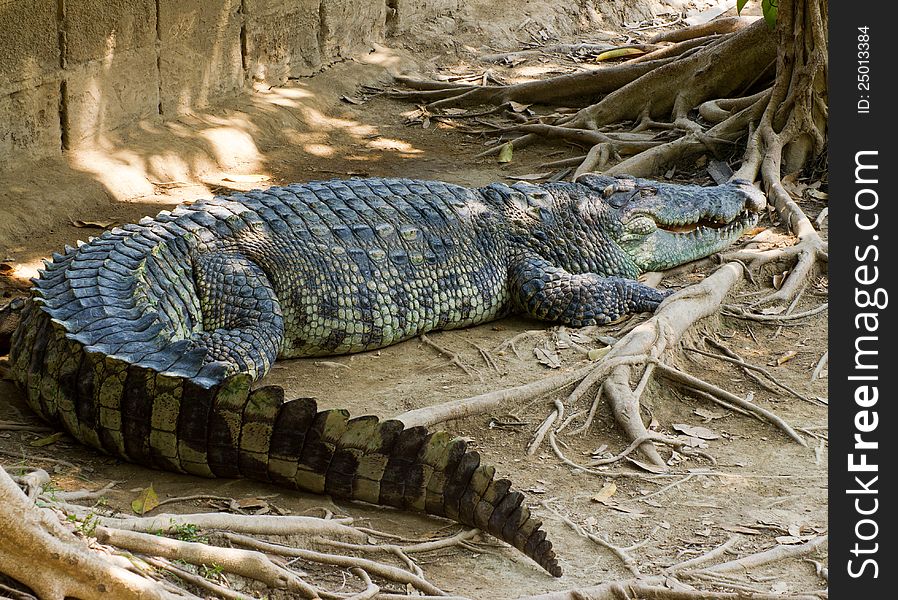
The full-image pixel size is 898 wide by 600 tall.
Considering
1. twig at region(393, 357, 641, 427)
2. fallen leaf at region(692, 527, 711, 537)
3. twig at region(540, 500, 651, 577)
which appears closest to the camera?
twig at region(540, 500, 651, 577)

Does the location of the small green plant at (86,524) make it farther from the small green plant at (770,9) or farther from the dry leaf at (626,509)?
the small green plant at (770,9)

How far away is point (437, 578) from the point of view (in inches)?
122

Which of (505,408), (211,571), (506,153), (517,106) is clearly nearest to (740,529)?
(505,408)

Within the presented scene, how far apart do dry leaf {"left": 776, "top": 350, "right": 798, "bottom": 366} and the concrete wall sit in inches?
199

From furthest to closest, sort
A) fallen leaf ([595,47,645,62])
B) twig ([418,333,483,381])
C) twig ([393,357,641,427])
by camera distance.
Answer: fallen leaf ([595,47,645,62]) → twig ([418,333,483,381]) → twig ([393,357,641,427])

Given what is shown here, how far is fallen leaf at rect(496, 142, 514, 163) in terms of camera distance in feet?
29.2

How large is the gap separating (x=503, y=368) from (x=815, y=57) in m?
3.89

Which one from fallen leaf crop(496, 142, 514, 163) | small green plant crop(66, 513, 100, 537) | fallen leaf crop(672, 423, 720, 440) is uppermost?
fallen leaf crop(496, 142, 514, 163)

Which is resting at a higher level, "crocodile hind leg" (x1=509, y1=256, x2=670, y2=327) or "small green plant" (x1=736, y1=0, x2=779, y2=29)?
"small green plant" (x1=736, y1=0, x2=779, y2=29)

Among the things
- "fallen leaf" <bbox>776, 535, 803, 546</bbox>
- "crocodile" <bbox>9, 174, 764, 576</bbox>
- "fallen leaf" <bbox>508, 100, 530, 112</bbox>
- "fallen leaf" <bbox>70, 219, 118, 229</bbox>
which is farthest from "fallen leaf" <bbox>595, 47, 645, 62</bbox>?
"fallen leaf" <bbox>776, 535, 803, 546</bbox>

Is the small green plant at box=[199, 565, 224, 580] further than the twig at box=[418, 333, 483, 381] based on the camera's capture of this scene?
No

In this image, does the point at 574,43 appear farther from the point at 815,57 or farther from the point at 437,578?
the point at 437,578

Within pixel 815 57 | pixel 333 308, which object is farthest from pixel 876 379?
pixel 815 57

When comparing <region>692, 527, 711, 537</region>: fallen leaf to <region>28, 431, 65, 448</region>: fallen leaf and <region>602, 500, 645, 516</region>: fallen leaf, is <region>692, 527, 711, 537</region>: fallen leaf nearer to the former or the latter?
<region>602, 500, 645, 516</region>: fallen leaf
